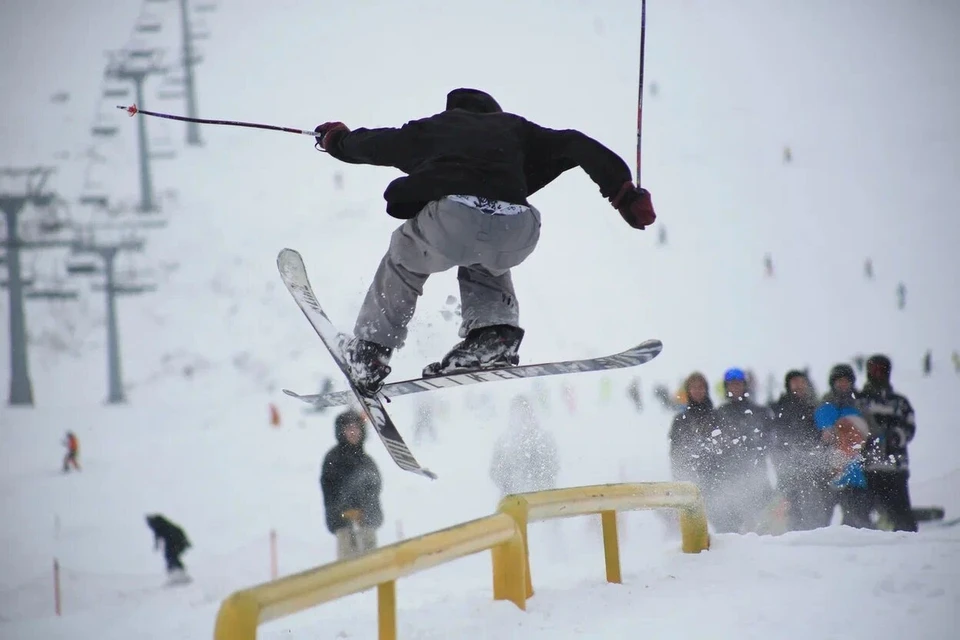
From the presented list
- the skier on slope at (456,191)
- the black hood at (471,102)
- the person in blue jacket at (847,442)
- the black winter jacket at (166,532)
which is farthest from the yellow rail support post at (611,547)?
the black winter jacket at (166,532)

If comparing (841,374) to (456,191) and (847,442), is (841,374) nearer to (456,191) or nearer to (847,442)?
(847,442)

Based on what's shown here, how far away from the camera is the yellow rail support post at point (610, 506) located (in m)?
3.26

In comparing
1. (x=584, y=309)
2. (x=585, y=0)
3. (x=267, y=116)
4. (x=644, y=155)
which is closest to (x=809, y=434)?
(x=584, y=309)

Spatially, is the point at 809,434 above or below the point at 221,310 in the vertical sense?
below

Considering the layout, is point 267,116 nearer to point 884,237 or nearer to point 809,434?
point 884,237

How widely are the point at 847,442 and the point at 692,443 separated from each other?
89cm

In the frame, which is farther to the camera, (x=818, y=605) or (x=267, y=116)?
(x=267, y=116)

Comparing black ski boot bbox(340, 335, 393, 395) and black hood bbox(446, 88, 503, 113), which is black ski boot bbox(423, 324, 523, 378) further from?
black hood bbox(446, 88, 503, 113)

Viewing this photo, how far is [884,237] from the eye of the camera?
82.7ft

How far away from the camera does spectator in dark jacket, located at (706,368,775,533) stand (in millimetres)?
5824

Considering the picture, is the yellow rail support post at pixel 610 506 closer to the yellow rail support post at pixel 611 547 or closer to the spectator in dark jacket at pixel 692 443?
the yellow rail support post at pixel 611 547

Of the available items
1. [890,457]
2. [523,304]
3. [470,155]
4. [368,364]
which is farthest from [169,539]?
[523,304]

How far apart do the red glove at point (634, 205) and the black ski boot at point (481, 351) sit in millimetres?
884

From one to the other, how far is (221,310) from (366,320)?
60.3ft
